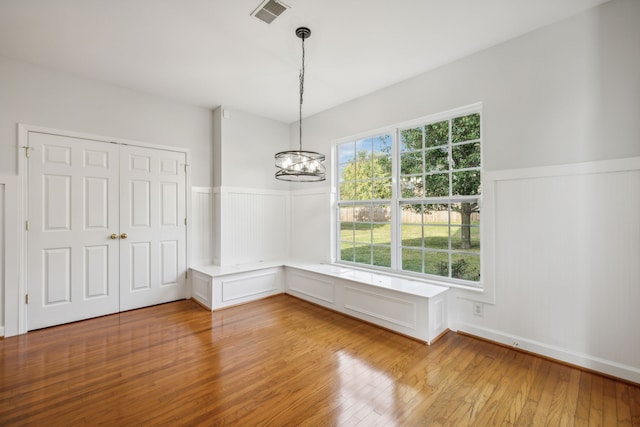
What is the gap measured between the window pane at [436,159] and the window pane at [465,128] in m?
0.18

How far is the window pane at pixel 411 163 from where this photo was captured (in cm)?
367

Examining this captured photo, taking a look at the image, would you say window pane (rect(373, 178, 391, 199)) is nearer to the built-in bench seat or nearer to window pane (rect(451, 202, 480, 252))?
window pane (rect(451, 202, 480, 252))

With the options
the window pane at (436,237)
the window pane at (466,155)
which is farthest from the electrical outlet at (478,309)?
the window pane at (466,155)

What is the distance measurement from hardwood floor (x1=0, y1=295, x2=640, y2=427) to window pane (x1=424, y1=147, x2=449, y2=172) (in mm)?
1901

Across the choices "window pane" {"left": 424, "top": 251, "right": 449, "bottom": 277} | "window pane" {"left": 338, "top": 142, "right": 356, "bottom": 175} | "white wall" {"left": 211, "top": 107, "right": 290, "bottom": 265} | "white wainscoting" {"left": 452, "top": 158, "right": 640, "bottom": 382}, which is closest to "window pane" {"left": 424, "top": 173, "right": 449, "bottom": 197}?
"white wainscoting" {"left": 452, "top": 158, "right": 640, "bottom": 382}

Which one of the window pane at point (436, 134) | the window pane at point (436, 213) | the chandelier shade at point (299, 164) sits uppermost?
the window pane at point (436, 134)

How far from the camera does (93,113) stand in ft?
12.0

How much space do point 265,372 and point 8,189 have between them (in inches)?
132

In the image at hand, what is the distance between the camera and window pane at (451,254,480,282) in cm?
325

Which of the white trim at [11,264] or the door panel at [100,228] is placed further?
the door panel at [100,228]

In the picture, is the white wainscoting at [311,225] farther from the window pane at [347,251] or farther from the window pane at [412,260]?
the window pane at [412,260]

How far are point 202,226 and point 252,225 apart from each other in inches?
31.1

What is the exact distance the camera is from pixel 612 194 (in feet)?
7.66

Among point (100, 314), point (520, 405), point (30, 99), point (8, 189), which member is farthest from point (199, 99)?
point (520, 405)
